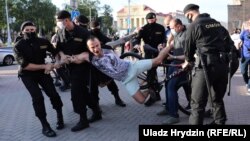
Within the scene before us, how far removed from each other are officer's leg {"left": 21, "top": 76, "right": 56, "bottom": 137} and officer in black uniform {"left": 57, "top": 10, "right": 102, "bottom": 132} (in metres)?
0.43

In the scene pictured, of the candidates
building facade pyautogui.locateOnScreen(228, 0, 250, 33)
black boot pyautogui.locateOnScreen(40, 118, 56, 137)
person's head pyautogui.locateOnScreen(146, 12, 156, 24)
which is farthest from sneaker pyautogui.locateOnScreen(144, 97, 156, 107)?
building facade pyautogui.locateOnScreen(228, 0, 250, 33)

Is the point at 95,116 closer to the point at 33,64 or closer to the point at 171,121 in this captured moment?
the point at 171,121

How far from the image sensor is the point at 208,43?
4906 mm

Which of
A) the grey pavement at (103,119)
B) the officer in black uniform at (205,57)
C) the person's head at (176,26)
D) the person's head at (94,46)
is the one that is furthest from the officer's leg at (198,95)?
the person's head at (176,26)

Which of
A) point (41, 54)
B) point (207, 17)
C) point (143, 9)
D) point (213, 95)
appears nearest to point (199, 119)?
point (213, 95)

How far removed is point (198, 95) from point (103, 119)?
2534 mm

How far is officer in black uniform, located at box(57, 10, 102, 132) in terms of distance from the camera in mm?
6117

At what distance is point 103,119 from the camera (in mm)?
7078

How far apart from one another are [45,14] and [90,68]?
175 feet

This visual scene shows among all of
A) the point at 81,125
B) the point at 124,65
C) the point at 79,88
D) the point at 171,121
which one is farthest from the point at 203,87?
the point at 81,125

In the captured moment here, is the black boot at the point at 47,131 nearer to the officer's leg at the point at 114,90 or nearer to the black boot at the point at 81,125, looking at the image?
the black boot at the point at 81,125

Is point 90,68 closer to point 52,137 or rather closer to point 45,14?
point 52,137

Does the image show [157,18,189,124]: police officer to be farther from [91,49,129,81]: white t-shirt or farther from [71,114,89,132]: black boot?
[71,114,89,132]: black boot

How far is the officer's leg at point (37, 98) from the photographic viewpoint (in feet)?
19.6
